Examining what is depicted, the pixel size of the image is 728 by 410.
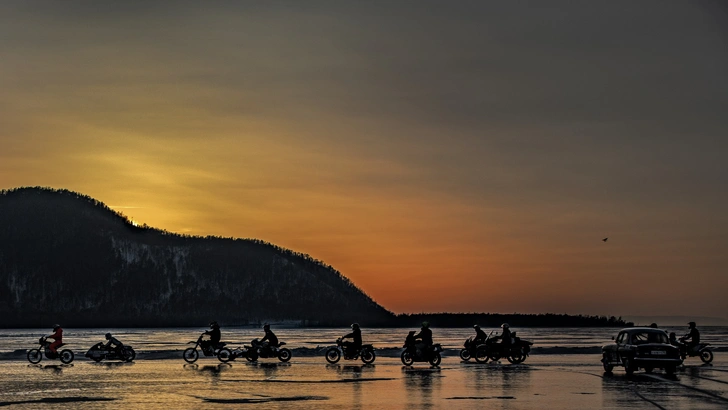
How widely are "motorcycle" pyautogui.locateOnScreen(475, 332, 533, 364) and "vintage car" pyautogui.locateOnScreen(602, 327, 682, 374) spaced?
9.60 meters

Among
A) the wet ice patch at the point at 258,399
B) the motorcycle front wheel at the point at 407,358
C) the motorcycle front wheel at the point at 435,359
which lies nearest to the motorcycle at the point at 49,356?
the motorcycle front wheel at the point at 407,358

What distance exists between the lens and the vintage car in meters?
41.2

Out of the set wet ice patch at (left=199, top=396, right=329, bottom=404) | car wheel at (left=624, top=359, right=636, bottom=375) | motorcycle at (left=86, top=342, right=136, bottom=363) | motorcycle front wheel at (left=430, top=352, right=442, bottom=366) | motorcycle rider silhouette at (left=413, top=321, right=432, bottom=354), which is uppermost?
motorcycle rider silhouette at (left=413, top=321, right=432, bottom=354)

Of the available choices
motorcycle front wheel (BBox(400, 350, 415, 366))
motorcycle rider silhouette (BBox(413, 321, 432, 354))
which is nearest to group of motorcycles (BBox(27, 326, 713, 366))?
motorcycle front wheel (BBox(400, 350, 415, 366))

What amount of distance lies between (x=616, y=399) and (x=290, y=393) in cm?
983

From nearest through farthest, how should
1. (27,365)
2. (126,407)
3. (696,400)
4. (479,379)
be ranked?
(126,407)
(696,400)
(479,379)
(27,365)

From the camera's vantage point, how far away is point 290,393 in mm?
30828

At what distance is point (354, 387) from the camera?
3356 centimetres

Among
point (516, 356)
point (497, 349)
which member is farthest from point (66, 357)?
point (516, 356)

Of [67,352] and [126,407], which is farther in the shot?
[67,352]

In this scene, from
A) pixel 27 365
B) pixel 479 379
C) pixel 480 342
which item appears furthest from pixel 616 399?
pixel 27 365

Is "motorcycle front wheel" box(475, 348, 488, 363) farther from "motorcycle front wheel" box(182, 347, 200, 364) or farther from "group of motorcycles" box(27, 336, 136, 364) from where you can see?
"group of motorcycles" box(27, 336, 136, 364)

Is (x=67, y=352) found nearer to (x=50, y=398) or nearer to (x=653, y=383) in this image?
(x=50, y=398)

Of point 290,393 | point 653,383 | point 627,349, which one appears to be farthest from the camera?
point 627,349
